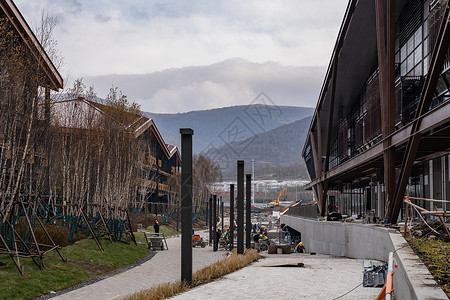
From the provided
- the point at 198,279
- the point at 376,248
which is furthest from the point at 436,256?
the point at 376,248

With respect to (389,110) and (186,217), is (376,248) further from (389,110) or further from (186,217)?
(186,217)

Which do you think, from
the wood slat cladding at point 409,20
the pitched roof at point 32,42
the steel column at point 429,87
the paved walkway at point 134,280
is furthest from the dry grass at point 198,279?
the wood slat cladding at point 409,20

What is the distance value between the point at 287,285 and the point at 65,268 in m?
9.48

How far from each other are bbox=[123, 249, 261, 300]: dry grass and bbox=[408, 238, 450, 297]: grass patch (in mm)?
5116

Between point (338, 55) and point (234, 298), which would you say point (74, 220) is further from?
point (338, 55)

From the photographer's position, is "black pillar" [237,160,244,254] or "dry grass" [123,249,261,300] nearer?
"dry grass" [123,249,261,300]

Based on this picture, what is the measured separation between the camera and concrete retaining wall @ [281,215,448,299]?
6476mm

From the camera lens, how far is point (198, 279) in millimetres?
13180

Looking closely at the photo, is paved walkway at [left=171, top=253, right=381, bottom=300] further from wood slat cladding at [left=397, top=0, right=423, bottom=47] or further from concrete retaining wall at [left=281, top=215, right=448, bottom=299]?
wood slat cladding at [left=397, top=0, right=423, bottom=47]

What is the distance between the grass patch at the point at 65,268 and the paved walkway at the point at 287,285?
5713mm

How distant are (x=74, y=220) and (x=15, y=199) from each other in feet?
21.1

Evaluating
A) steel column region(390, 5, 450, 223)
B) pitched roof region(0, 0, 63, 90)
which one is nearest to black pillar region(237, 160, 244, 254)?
steel column region(390, 5, 450, 223)

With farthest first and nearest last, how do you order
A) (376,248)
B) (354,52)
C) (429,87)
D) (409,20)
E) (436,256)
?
(354,52) < (409,20) < (376,248) < (429,87) < (436,256)

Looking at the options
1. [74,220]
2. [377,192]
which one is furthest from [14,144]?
[377,192]
